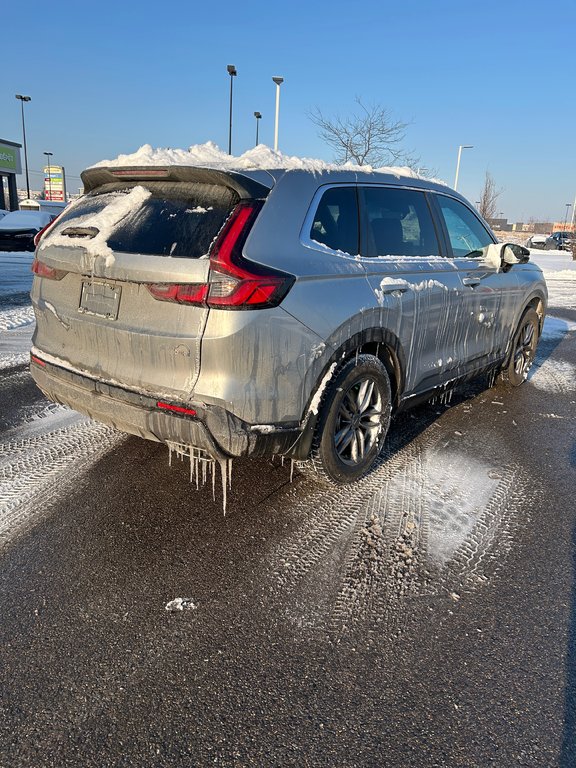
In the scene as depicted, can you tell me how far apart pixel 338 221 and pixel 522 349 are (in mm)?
3478

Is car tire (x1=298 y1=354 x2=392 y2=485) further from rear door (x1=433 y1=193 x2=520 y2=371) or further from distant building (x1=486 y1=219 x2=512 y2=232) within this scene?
distant building (x1=486 y1=219 x2=512 y2=232)

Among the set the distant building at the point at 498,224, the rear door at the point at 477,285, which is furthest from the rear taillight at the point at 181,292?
the distant building at the point at 498,224

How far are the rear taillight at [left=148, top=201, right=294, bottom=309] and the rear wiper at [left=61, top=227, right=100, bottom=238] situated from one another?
58cm

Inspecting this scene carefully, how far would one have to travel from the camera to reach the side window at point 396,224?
11.3 ft

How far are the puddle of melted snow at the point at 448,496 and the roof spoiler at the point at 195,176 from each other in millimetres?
1934

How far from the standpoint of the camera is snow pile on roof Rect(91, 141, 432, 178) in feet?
9.58

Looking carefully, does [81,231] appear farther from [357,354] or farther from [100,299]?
[357,354]

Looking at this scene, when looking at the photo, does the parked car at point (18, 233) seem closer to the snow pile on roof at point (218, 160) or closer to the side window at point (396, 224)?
the snow pile on roof at point (218, 160)

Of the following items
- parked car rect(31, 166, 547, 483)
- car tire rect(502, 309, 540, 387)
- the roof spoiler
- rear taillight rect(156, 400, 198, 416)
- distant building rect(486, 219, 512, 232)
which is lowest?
car tire rect(502, 309, 540, 387)

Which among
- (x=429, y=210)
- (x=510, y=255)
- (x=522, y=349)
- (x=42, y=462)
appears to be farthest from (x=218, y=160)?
(x=522, y=349)

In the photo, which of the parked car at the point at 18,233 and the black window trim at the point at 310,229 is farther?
the parked car at the point at 18,233

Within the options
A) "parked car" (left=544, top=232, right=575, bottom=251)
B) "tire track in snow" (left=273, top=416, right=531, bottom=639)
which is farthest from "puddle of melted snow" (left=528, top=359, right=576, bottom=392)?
"parked car" (left=544, top=232, right=575, bottom=251)

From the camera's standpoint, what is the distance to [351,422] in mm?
3385

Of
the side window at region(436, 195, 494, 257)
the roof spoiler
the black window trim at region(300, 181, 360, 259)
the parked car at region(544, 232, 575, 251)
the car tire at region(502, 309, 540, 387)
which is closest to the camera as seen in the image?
the roof spoiler
